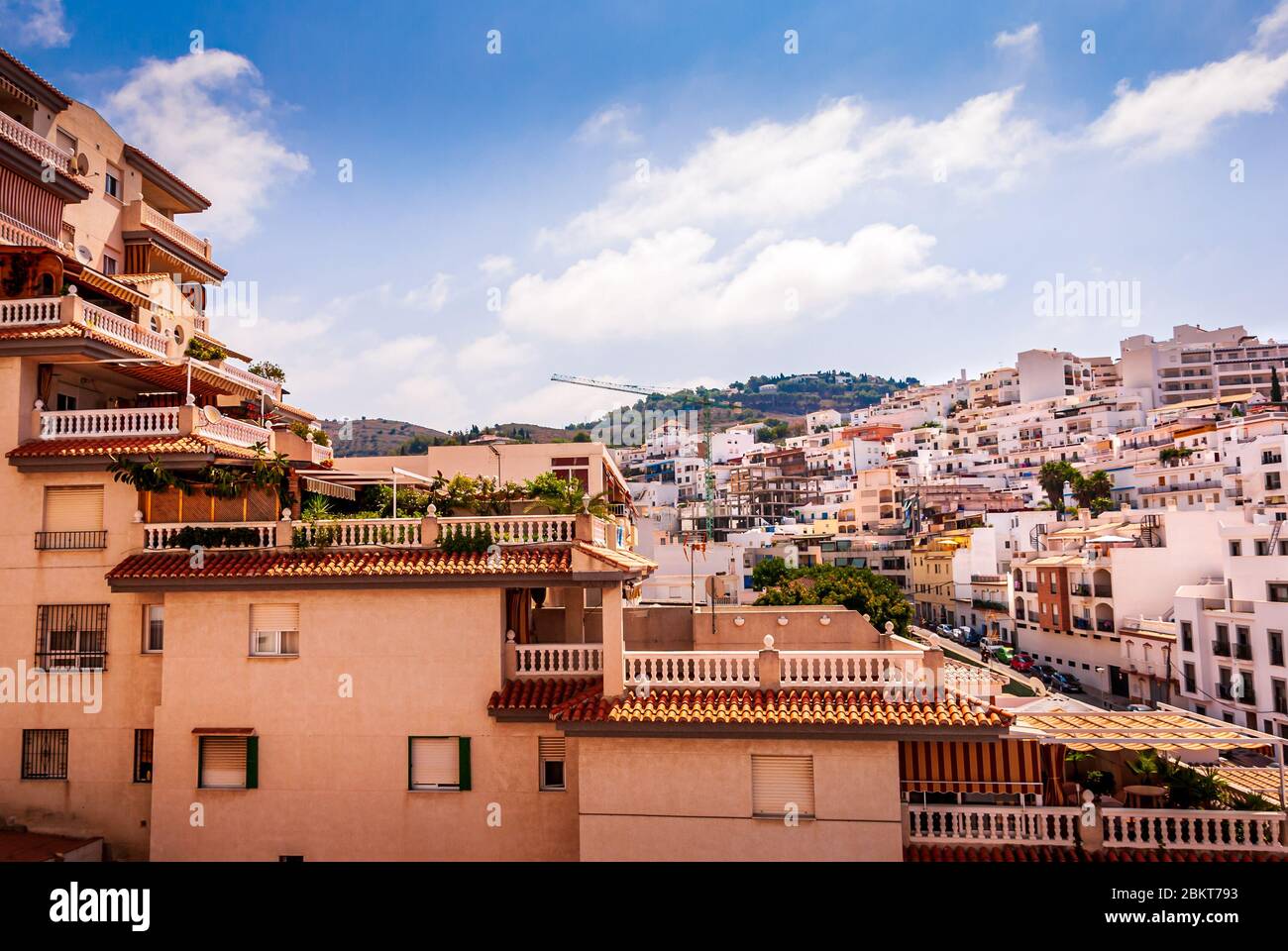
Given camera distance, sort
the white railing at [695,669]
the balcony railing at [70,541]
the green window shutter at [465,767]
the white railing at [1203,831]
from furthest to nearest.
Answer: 1. the balcony railing at [70,541]
2. the green window shutter at [465,767]
3. the white railing at [695,669]
4. the white railing at [1203,831]

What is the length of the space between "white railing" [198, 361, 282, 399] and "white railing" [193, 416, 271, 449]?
328 centimetres

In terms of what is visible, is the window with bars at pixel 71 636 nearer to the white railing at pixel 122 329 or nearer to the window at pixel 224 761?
the window at pixel 224 761

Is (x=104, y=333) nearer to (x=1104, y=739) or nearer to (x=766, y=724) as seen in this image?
(x=766, y=724)

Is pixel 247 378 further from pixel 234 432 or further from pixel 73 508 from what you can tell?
pixel 73 508

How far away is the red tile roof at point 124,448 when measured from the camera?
18.7 m

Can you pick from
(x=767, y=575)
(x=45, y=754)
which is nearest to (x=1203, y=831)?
(x=45, y=754)

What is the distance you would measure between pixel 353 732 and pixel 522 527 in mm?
5551

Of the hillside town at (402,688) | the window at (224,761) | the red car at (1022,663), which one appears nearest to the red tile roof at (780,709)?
the hillside town at (402,688)

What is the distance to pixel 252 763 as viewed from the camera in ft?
58.0

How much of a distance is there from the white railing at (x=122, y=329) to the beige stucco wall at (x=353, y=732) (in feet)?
25.3

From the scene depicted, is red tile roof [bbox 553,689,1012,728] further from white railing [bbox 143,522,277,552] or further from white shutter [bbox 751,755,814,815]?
white railing [bbox 143,522,277,552]

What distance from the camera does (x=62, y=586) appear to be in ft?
63.2
